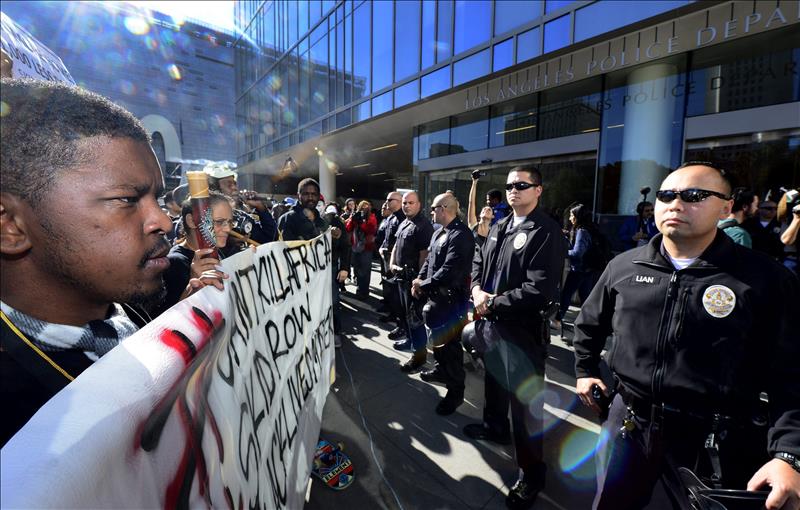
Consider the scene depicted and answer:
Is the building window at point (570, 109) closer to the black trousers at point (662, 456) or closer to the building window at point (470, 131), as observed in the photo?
the building window at point (470, 131)

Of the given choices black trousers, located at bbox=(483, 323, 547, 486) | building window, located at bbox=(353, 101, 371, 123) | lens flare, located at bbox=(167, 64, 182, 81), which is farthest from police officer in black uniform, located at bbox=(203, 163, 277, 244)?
lens flare, located at bbox=(167, 64, 182, 81)

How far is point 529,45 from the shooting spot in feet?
26.6

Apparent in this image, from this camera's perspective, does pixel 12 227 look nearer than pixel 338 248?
Yes

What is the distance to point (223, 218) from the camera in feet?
8.55

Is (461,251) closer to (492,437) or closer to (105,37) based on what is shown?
(492,437)

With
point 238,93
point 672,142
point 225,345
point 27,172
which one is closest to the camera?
point 27,172

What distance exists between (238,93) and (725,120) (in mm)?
31454

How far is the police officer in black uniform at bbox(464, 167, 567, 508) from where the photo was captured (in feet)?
7.54

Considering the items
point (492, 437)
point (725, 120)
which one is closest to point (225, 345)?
point (492, 437)

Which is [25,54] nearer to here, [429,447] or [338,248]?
[429,447]

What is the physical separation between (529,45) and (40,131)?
9.38m

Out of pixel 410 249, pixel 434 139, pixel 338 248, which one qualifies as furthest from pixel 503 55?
pixel 410 249

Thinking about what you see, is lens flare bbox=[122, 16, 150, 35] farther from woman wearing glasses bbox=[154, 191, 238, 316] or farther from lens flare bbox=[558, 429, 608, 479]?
lens flare bbox=[558, 429, 608, 479]

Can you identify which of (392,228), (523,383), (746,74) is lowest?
(523,383)
